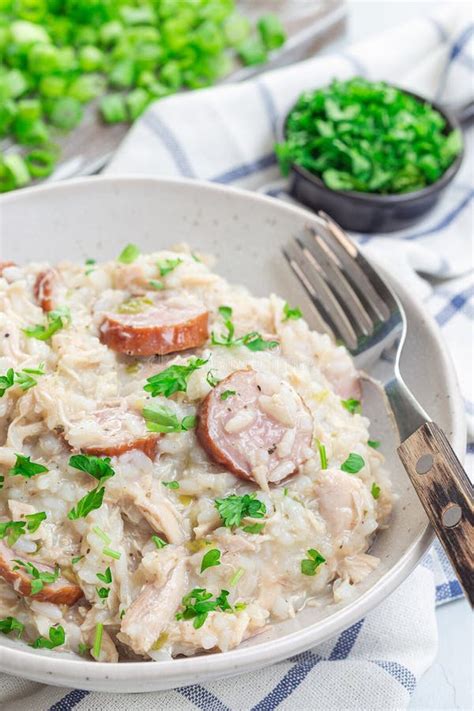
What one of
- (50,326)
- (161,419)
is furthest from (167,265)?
(161,419)

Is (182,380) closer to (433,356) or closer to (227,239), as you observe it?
(433,356)

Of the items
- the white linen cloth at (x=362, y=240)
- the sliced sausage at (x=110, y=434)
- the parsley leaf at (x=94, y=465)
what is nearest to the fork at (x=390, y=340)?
the white linen cloth at (x=362, y=240)

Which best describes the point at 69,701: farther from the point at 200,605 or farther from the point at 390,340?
the point at 390,340

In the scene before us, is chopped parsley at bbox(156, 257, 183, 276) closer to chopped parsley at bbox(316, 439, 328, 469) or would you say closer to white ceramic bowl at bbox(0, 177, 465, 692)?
white ceramic bowl at bbox(0, 177, 465, 692)

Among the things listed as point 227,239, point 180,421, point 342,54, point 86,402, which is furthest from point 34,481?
point 342,54

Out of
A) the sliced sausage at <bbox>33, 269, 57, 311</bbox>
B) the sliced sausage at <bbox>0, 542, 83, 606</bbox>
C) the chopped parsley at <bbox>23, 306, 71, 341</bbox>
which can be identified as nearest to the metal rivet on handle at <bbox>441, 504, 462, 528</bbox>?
the sliced sausage at <bbox>0, 542, 83, 606</bbox>
